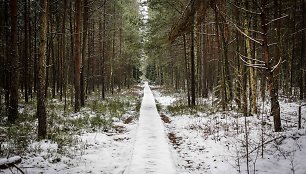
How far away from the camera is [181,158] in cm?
865

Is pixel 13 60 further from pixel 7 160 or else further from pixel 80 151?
pixel 7 160

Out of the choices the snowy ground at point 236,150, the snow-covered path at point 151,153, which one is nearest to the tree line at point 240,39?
the snowy ground at point 236,150

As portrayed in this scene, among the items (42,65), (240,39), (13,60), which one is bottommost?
(42,65)

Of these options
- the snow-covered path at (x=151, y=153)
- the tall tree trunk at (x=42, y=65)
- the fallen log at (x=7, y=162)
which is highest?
the tall tree trunk at (x=42, y=65)

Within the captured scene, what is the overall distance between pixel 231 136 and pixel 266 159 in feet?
9.15

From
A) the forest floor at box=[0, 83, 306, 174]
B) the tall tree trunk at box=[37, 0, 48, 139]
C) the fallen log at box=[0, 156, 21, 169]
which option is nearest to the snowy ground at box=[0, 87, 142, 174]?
the forest floor at box=[0, 83, 306, 174]

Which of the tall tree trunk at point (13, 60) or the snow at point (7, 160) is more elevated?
the tall tree trunk at point (13, 60)

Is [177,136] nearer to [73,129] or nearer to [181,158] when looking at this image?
[181,158]

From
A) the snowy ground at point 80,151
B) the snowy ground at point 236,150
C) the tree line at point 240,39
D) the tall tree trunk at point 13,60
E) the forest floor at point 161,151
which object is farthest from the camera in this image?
the tall tree trunk at point 13,60

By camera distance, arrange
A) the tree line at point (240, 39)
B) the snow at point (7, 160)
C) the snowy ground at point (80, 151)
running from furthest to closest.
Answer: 1. the tree line at point (240, 39)
2. the snowy ground at point (80, 151)
3. the snow at point (7, 160)

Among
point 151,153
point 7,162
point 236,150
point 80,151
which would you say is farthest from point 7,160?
point 236,150

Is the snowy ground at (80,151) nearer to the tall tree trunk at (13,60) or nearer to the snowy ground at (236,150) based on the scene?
the tall tree trunk at (13,60)

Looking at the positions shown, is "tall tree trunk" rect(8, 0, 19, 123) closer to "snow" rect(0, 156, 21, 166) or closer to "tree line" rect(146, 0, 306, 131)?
"snow" rect(0, 156, 21, 166)

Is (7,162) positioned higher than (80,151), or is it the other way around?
(7,162)
